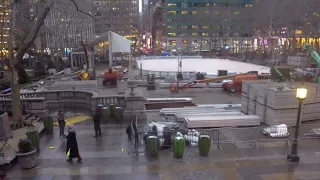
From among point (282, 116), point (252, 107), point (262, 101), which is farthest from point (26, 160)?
point (252, 107)

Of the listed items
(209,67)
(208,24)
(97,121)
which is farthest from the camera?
(208,24)

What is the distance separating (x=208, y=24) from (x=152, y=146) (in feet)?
323

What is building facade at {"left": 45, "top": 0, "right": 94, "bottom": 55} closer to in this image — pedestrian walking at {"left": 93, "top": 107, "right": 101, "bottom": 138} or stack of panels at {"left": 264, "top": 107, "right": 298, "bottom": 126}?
pedestrian walking at {"left": 93, "top": 107, "right": 101, "bottom": 138}

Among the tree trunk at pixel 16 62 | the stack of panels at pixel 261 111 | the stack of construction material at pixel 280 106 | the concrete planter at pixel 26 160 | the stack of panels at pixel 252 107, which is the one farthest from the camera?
the stack of panels at pixel 252 107

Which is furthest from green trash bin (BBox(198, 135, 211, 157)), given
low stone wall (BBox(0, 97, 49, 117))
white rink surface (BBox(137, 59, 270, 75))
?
white rink surface (BBox(137, 59, 270, 75))

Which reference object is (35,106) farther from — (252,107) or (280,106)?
(280,106)

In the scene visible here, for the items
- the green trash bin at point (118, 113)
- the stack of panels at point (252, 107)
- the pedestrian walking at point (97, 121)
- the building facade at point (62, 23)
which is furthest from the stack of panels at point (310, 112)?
the building facade at point (62, 23)

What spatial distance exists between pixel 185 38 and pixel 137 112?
104573mm

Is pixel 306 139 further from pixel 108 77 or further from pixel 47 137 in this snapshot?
pixel 108 77

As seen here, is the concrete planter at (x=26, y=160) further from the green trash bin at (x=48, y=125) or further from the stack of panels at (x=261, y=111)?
the stack of panels at (x=261, y=111)

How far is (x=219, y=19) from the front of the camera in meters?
97.5

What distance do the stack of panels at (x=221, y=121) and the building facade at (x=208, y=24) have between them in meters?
81.0

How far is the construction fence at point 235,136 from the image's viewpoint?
1309cm

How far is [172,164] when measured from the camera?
11.5 m
